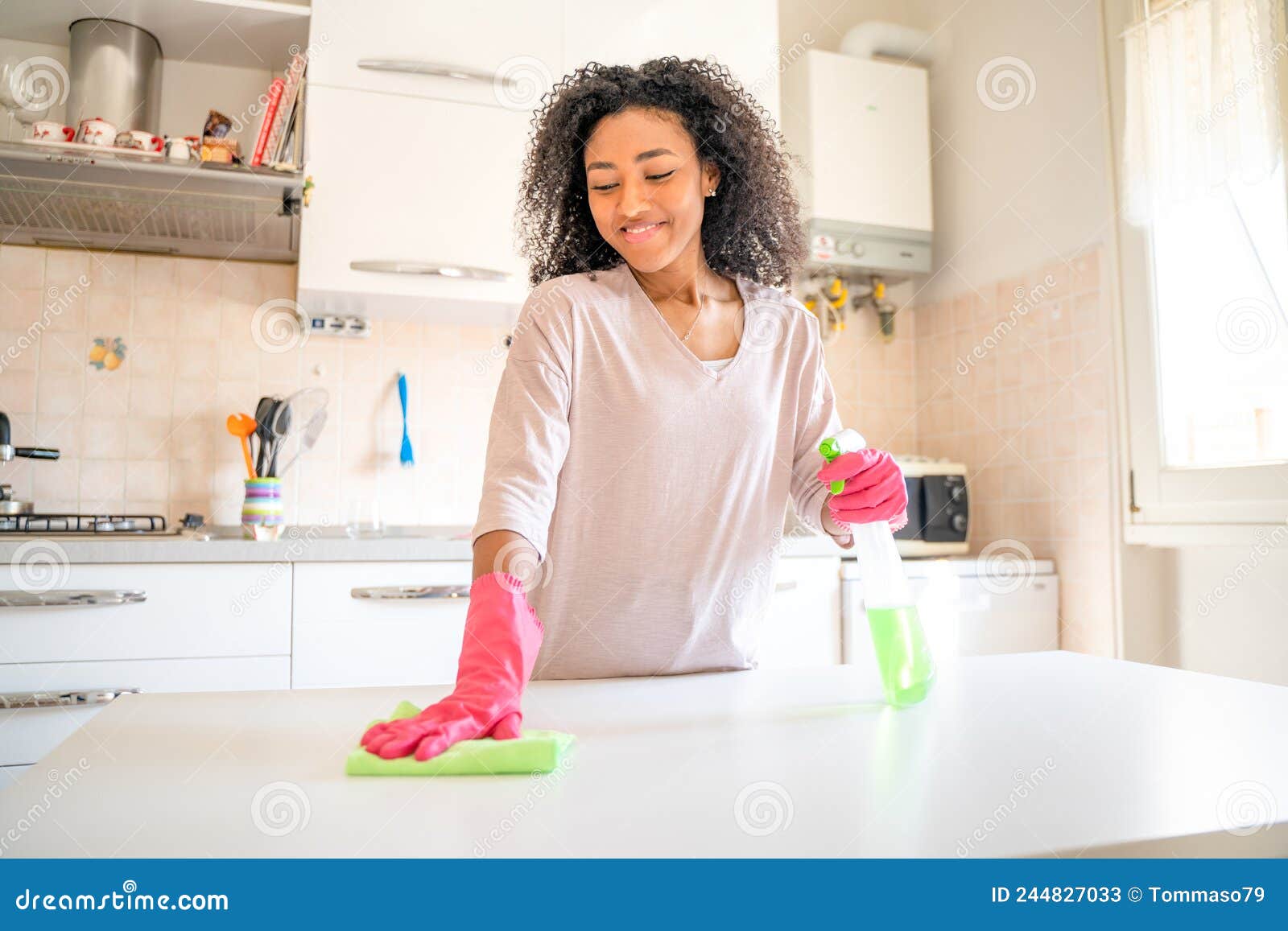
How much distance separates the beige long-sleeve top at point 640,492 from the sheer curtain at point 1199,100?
4.72ft

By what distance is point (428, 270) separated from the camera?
2004 millimetres

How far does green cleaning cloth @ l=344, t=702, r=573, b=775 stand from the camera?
1.90 ft

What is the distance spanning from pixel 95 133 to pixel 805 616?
1764 millimetres

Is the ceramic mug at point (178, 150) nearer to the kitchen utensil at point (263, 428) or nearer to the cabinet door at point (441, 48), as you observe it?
the cabinet door at point (441, 48)

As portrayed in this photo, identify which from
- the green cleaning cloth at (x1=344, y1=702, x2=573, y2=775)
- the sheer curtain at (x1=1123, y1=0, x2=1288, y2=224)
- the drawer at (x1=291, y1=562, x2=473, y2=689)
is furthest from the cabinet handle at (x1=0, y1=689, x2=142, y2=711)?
the sheer curtain at (x1=1123, y1=0, x2=1288, y2=224)

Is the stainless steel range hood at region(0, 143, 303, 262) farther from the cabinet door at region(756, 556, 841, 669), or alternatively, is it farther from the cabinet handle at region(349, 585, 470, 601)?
the cabinet door at region(756, 556, 841, 669)

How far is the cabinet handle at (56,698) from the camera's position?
5.05ft

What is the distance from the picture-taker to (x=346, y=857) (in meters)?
0.43

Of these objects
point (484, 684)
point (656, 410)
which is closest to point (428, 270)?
point (656, 410)

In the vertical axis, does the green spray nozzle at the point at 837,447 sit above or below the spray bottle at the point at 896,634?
above

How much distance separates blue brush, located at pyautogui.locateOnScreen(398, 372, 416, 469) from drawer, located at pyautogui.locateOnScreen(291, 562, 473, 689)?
22.4 inches

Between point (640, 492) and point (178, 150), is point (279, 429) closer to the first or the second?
point (178, 150)

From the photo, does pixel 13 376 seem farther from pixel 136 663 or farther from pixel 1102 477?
pixel 1102 477

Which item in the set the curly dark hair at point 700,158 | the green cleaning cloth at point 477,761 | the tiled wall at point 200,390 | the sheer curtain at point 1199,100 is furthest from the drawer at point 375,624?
the sheer curtain at point 1199,100
